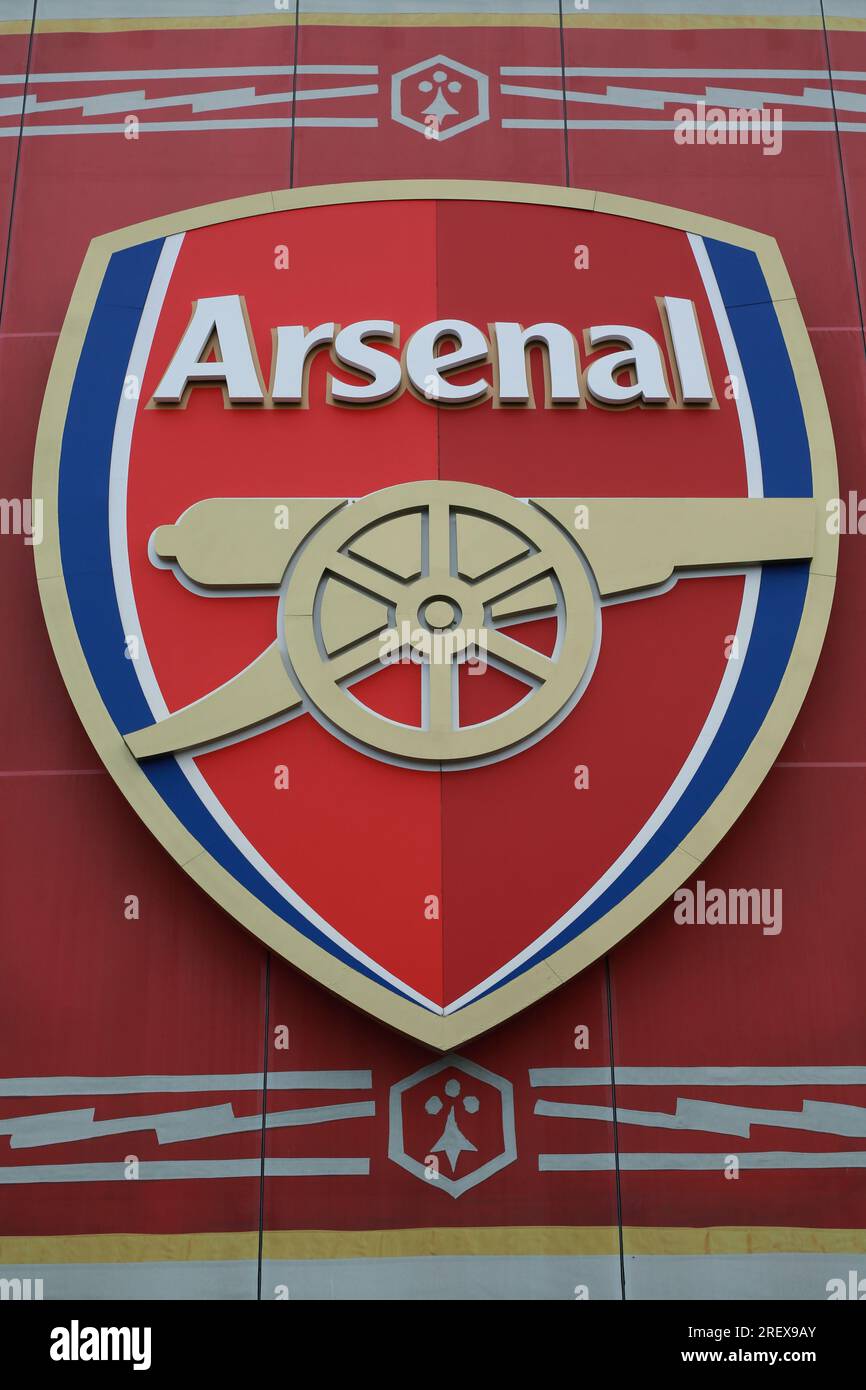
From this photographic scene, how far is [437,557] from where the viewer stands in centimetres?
978

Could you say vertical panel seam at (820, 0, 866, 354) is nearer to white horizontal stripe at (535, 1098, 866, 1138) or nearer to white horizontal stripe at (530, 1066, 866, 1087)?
white horizontal stripe at (530, 1066, 866, 1087)

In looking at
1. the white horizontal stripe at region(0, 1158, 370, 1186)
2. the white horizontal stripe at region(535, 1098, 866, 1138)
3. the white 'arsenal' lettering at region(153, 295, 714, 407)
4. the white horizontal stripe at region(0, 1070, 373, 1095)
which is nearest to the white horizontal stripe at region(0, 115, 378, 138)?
the white 'arsenal' lettering at region(153, 295, 714, 407)

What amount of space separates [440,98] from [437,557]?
4.53 m

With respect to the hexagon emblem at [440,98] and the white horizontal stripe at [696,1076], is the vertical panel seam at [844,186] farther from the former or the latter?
the white horizontal stripe at [696,1076]

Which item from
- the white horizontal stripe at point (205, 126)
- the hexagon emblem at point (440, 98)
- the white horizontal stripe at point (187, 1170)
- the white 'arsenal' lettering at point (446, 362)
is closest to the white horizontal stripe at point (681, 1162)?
the white horizontal stripe at point (187, 1170)

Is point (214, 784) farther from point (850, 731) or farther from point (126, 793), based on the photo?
point (850, 731)

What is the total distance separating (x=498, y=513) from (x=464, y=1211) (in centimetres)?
456

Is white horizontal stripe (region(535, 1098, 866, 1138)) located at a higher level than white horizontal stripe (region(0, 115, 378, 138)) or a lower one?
lower

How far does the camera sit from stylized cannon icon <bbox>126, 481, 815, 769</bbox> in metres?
9.44

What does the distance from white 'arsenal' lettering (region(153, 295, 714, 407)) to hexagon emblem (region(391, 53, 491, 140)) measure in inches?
89.3

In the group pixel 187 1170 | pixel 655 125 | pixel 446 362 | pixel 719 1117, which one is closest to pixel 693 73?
pixel 655 125

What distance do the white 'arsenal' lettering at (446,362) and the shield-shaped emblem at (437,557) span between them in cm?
3

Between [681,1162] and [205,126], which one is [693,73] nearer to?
[205,126]
